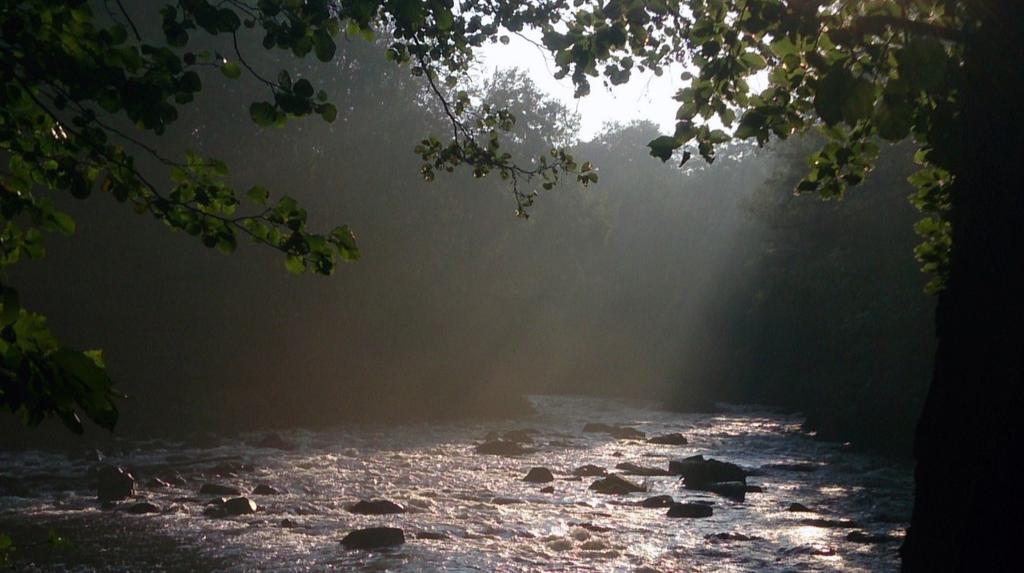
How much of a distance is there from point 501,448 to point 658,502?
8224mm

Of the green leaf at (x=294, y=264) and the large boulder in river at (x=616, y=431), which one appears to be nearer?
the green leaf at (x=294, y=264)

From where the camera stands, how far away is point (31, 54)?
135 inches

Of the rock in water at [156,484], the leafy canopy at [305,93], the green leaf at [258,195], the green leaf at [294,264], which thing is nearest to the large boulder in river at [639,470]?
the rock in water at [156,484]

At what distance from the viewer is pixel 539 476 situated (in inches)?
807

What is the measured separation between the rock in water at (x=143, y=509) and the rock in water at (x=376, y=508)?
3.13 metres

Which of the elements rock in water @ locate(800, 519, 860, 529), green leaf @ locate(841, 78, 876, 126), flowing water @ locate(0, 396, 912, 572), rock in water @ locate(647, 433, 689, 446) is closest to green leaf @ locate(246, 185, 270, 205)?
flowing water @ locate(0, 396, 912, 572)

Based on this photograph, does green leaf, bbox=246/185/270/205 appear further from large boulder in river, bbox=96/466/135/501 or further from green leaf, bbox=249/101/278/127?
large boulder in river, bbox=96/466/135/501

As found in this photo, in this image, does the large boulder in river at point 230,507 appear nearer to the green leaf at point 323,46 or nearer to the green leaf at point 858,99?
the green leaf at point 323,46

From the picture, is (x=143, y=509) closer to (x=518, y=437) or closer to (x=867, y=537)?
(x=867, y=537)

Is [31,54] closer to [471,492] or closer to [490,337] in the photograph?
[471,492]

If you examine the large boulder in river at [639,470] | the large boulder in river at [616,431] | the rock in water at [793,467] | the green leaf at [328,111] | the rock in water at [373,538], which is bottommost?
Answer: the rock in water at [373,538]

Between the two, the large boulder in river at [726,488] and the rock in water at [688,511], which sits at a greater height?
the large boulder in river at [726,488]

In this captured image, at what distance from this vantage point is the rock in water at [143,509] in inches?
604

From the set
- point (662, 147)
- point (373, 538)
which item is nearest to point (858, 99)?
point (662, 147)
